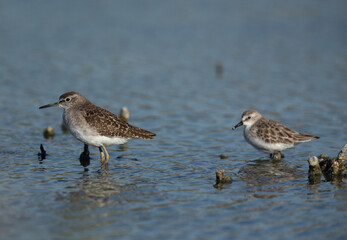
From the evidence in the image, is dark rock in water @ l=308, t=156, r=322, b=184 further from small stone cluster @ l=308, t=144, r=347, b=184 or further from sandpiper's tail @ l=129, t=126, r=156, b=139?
sandpiper's tail @ l=129, t=126, r=156, b=139

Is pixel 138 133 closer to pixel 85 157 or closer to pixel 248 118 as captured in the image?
pixel 85 157

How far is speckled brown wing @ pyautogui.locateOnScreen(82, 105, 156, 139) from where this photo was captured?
1348 cm

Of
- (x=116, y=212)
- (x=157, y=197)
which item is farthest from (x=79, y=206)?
(x=157, y=197)

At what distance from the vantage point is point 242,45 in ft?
87.0

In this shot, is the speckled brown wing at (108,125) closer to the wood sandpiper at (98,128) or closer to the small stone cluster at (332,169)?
the wood sandpiper at (98,128)

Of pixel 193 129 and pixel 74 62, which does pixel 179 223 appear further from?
pixel 74 62

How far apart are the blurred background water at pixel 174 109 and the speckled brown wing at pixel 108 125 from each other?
716 mm

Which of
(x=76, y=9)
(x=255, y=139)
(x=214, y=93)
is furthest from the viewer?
(x=76, y=9)

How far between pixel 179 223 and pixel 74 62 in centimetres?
1549

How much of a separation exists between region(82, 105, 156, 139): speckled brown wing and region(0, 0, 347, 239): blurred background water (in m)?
0.72

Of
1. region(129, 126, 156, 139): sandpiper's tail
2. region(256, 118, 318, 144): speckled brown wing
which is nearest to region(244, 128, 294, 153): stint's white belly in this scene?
region(256, 118, 318, 144): speckled brown wing

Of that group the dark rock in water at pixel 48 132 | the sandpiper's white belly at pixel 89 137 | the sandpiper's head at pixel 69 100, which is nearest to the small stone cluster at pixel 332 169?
the sandpiper's white belly at pixel 89 137

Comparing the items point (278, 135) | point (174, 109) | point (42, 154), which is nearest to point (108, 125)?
point (42, 154)

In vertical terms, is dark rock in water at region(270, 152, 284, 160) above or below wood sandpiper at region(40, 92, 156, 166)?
below
